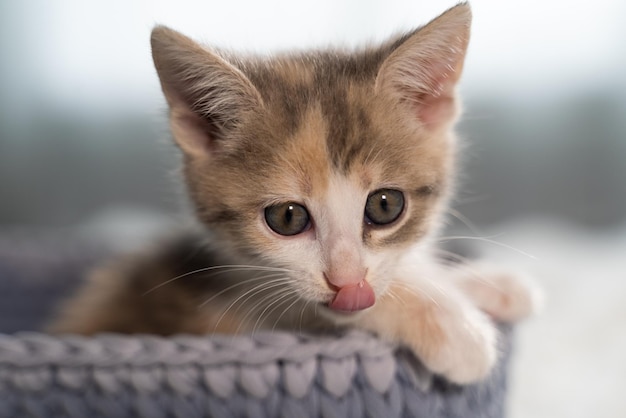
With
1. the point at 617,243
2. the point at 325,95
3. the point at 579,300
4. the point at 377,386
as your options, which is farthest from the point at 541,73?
the point at 377,386

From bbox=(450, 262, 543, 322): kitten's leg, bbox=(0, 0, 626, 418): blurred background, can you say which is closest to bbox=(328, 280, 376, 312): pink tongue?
bbox=(450, 262, 543, 322): kitten's leg

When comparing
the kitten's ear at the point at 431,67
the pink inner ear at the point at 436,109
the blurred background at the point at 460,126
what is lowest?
the blurred background at the point at 460,126

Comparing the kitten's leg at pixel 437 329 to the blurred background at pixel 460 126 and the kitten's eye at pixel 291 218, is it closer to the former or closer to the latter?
the kitten's eye at pixel 291 218

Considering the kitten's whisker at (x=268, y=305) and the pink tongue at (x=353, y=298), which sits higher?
the pink tongue at (x=353, y=298)

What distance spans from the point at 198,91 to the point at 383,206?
334 millimetres

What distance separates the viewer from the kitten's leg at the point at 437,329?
0.84 meters

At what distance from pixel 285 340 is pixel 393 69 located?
0.44 metres

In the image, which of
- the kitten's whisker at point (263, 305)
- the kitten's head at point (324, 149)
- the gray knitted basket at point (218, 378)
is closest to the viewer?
the gray knitted basket at point (218, 378)

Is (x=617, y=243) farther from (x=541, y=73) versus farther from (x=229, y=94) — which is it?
(x=229, y=94)

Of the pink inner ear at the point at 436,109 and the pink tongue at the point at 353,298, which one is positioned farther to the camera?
the pink inner ear at the point at 436,109

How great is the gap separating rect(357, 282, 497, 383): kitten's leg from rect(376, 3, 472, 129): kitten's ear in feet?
0.99

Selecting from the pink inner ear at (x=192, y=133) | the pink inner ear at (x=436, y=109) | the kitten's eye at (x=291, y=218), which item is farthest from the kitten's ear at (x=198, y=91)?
the pink inner ear at (x=436, y=109)

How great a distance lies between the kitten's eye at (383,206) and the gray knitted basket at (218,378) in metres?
0.18

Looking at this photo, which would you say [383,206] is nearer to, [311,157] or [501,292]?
[311,157]
